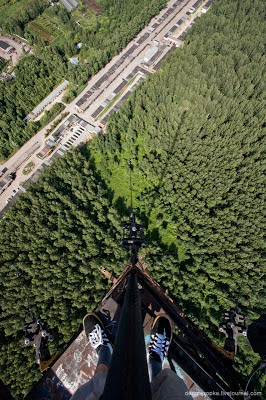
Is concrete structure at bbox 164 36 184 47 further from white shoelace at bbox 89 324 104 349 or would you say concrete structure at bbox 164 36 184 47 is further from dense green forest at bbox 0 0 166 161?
white shoelace at bbox 89 324 104 349

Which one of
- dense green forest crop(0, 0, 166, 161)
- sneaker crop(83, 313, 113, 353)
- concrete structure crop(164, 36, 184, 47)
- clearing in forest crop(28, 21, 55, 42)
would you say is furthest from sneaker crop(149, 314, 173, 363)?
clearing in forest crop(28, 21, 55, 42)

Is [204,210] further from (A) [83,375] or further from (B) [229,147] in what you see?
(A) [83,375]

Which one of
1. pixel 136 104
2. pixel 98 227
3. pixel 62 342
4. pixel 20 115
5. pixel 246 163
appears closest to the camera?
pixel 62 342

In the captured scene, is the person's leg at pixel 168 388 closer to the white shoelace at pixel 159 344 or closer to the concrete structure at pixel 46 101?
the white shoelace at pixel 159 344

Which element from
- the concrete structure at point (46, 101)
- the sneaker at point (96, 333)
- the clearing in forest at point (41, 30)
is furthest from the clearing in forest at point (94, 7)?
the sneaker at point (96, 333)

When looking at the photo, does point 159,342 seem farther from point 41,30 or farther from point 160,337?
point 41,30

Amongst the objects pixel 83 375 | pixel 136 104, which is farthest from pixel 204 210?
pixel 83 375
